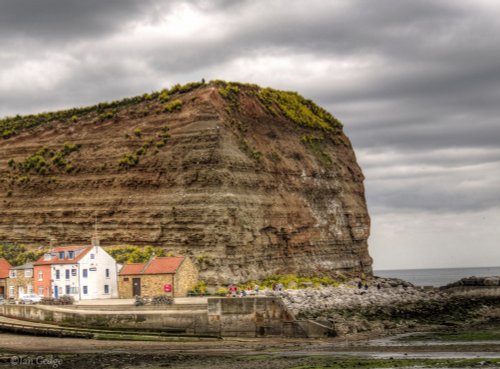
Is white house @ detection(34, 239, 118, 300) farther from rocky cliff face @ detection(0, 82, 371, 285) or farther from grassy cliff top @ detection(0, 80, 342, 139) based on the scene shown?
grassy cliff top @ detection(0, 80, 342, 139)

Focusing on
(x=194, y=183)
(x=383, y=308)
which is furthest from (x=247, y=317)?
(x=194, y=183)

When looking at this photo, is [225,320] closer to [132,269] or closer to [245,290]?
[132,269]

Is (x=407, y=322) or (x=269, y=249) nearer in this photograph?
(x=407, y=322)

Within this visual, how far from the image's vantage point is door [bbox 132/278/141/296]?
6438 centimetres

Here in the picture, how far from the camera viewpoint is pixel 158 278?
63.0 meters

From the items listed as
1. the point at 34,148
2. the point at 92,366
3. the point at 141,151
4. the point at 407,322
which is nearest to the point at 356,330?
the point at 407,322

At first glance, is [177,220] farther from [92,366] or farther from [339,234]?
[92,366]

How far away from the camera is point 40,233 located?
81438mm

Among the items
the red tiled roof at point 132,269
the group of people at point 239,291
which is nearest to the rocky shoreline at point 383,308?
the group of people at point 239,291

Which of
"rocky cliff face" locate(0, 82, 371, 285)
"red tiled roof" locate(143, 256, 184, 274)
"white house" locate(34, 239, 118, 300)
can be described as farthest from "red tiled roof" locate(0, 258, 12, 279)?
"red tiled roof" locate(143, 256, 184, 274)

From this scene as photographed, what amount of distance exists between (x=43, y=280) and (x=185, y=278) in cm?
1085

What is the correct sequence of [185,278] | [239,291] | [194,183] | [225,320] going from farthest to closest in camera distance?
1. [194,183]
2. [239,291]
3. [185,278]
4. [225,320]

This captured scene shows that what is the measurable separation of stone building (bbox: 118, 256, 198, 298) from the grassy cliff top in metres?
23.1

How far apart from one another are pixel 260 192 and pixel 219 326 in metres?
28.7
